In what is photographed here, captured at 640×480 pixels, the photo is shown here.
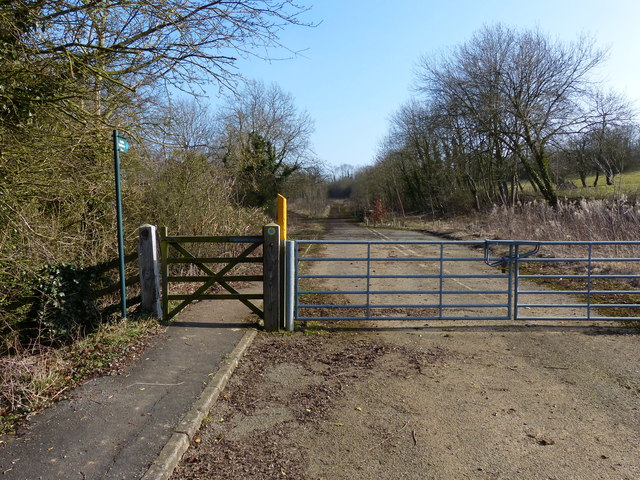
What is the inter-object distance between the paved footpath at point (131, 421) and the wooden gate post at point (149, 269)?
0.91m

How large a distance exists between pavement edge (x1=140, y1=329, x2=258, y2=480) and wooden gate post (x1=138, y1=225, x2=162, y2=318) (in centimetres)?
194

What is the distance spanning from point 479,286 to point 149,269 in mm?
7403

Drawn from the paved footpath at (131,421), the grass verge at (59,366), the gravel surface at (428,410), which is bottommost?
the gravel surface at (428,410)

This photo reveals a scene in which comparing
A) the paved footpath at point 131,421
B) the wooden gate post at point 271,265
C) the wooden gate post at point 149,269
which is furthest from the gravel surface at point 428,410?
the wooden gate post at point 149,269

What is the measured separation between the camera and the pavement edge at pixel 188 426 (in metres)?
3.52

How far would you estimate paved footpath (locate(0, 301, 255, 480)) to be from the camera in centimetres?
353

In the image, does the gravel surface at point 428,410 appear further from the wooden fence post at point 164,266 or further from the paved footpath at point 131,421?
the wooden fence post at point 164,266

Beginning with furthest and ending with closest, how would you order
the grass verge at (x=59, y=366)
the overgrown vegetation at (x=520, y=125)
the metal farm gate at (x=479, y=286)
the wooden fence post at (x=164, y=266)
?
the overgrown vegetation at (x=520, y=125) → the metal farm gate at (x=479, y=286) → the wooden fence post at (x=164, y=266) → the grass verge at (x=59, y=366)

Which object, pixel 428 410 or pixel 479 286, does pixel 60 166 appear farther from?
pixel 479 286

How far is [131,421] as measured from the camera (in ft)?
14.0

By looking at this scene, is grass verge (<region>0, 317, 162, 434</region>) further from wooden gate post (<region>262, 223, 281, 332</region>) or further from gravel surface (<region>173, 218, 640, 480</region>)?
wooden gate post (<region>262, 223, 281, 332</region>)

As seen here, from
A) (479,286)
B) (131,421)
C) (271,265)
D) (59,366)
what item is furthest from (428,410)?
(479,286)

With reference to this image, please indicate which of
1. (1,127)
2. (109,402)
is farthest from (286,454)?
(1,127)

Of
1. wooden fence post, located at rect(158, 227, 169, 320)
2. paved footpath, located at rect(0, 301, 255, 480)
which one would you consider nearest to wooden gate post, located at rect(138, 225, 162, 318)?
wooden fence post, located at rect(158, 227, 169, 320)
